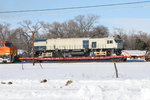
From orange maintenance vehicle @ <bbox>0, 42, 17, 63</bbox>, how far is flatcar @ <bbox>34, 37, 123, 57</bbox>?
13.0 ft

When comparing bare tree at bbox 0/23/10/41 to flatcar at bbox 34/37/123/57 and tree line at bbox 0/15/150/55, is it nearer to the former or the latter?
tree line at bbox 0/15/150/55

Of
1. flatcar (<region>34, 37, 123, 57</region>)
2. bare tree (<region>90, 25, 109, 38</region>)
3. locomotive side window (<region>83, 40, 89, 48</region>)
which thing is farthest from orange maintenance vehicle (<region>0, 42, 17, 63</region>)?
bare tree (<region>90, 25, 109, 38</region>)

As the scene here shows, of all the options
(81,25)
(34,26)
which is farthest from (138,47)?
(34,26)

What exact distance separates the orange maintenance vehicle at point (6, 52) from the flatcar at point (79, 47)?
3971mm

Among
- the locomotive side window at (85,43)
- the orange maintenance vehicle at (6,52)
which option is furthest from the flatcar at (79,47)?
the orange maintenance vehicle at (6,52)

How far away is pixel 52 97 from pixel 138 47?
5046cm

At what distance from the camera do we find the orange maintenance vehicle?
85.9 feet

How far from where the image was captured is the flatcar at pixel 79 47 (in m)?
26.4

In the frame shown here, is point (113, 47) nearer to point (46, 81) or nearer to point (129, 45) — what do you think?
point (46, 81)

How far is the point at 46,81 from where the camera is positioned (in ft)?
32.6

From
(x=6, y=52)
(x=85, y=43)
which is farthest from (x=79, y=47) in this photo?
(x=6, y=52)

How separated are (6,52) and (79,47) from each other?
11.1m

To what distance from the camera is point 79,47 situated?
27516mm

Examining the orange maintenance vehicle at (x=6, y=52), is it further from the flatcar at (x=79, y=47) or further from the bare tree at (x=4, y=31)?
the bare tree at (x=4, y=31)
